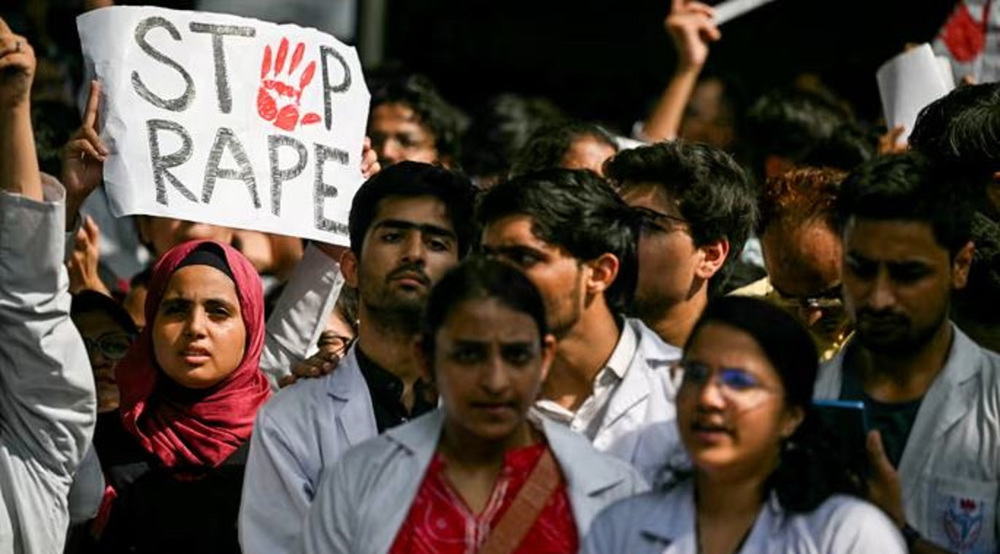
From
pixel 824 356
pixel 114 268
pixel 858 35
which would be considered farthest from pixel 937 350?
pixel 858 35

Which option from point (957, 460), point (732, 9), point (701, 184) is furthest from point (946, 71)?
point (957, 460)

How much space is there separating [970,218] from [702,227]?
1.13 m

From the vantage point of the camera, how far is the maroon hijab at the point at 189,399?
6.42m

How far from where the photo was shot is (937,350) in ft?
17.1

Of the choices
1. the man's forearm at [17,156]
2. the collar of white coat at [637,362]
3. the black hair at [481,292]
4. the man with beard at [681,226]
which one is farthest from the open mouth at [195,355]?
the black hair at [481,292]

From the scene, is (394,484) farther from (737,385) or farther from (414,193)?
(414,193)

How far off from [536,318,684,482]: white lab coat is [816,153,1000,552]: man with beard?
0.53 metres

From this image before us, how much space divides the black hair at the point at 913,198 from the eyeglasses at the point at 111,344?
2.46 meters

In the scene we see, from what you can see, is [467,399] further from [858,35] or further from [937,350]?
[858,35]

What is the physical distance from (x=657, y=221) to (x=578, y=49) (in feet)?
20.5

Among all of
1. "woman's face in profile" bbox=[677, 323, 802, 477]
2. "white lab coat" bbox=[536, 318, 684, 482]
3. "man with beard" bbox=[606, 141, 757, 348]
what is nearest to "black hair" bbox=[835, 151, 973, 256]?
"woman's face in profile" bbox=[677, 323, 802, 477]

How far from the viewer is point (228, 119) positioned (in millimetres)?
6816

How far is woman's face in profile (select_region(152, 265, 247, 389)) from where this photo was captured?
6.44m

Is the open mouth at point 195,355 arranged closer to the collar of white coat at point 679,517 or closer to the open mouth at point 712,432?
the collar of white coat at point 679,517
